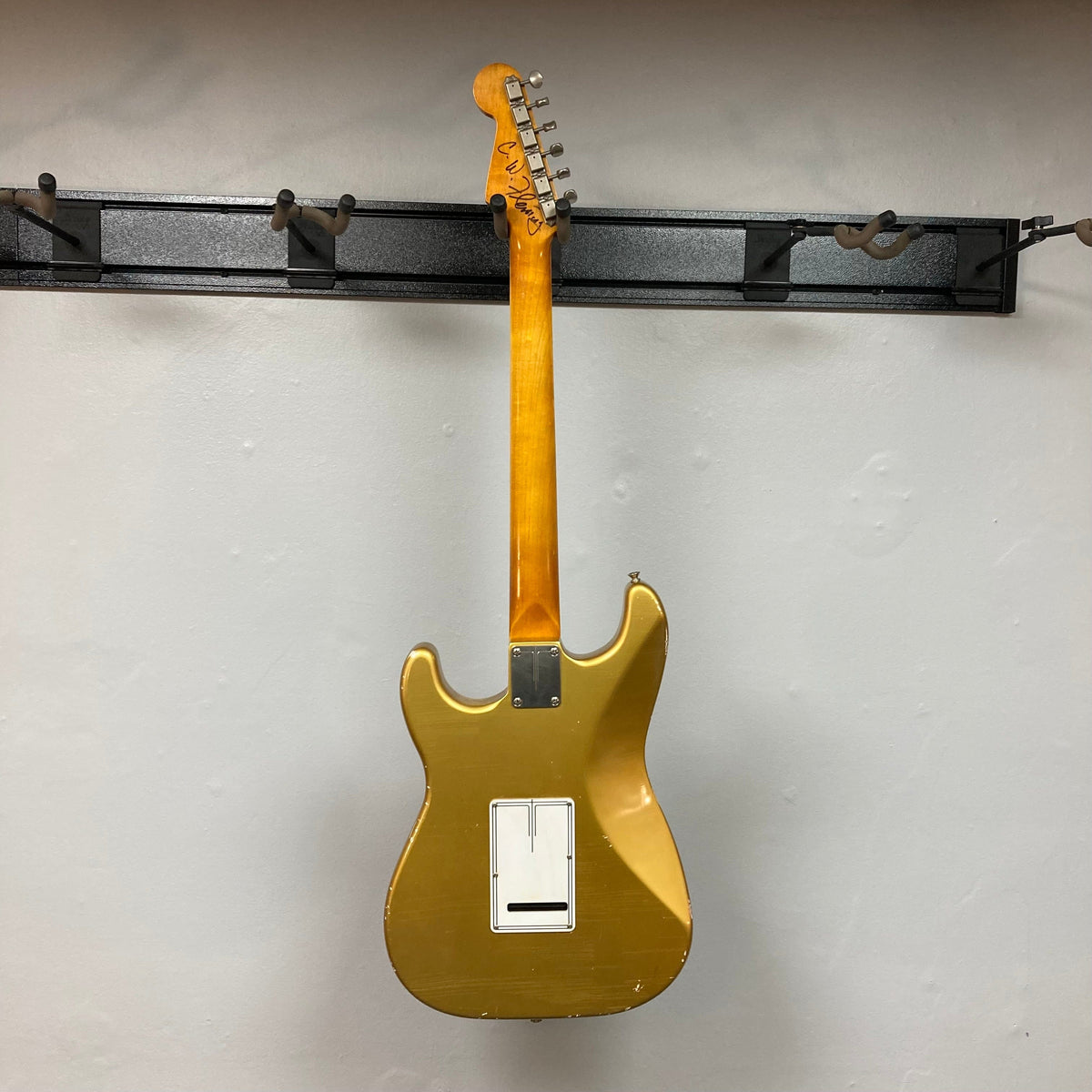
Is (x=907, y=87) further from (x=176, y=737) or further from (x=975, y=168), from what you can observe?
(x=176, y=737)

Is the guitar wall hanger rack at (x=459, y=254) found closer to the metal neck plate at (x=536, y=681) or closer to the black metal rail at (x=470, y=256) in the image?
the black metal rail at (x=470, y=256)

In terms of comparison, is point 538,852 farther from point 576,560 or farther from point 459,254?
point 459,254

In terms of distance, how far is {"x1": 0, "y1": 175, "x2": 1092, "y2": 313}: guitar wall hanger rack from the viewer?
116 cm

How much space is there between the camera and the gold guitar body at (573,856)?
3.17 feet

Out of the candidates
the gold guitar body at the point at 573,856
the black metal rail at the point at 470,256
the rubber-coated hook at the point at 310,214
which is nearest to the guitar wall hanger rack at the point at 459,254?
the black metal rail at the point at 470,256

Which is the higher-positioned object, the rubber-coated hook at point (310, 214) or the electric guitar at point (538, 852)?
the rubber-coated hook at point (310, 214)

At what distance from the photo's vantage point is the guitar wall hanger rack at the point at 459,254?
1158mm

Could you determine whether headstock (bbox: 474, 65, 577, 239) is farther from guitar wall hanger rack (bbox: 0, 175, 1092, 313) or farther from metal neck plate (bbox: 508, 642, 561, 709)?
metal neck plate (bbox: 508, 642, 561, 709)

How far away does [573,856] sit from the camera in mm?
967

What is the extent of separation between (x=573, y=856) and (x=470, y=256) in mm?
783

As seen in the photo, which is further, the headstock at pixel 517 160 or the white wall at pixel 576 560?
the white wall at pixel 576 560

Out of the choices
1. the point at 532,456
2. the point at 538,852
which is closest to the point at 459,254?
the point at 532,456
